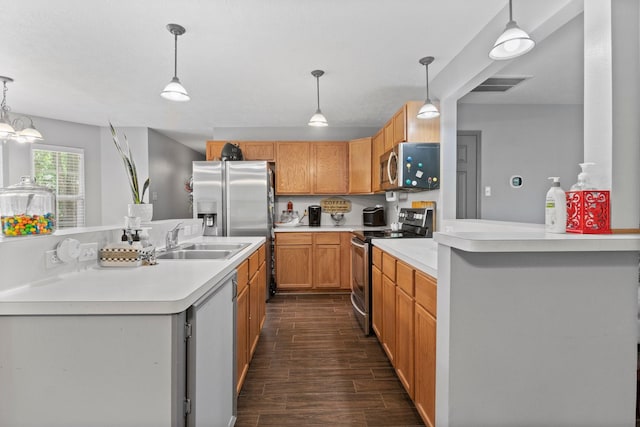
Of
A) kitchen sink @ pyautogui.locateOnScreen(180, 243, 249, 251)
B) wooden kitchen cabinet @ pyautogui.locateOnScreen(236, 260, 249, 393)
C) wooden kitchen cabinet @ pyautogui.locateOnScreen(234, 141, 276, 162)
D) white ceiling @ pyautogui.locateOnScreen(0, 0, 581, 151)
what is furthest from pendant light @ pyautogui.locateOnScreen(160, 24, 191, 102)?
wooden kitchen cabinet @ pyautogui.locateOnScreen(234, 141, 276, 162)

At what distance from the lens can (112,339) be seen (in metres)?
0.95

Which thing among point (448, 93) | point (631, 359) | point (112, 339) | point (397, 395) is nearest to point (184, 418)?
point (112, 339)

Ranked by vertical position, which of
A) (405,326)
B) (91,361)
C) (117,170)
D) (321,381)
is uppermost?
(117,170)

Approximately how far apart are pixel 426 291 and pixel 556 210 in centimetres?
65

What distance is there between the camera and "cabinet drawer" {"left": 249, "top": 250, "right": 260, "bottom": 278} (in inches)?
85.5

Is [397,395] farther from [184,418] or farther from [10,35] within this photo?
[10,35]

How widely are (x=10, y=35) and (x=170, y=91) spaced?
1.39 metres

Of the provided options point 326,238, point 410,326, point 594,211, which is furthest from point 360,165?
point 594,211

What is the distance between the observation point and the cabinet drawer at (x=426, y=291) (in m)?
1.43

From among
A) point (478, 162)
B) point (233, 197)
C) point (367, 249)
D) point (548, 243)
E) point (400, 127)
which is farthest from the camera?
point (233, 197)

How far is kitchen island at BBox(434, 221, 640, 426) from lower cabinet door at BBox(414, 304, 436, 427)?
315 millimetres

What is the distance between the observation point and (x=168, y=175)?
19.1 ft

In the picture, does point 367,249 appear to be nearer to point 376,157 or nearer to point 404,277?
point 404,277

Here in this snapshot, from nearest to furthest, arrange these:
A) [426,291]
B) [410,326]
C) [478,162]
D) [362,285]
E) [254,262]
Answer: [426,291]
[410,326]
[254,262]
[362,285]
[478,162]
